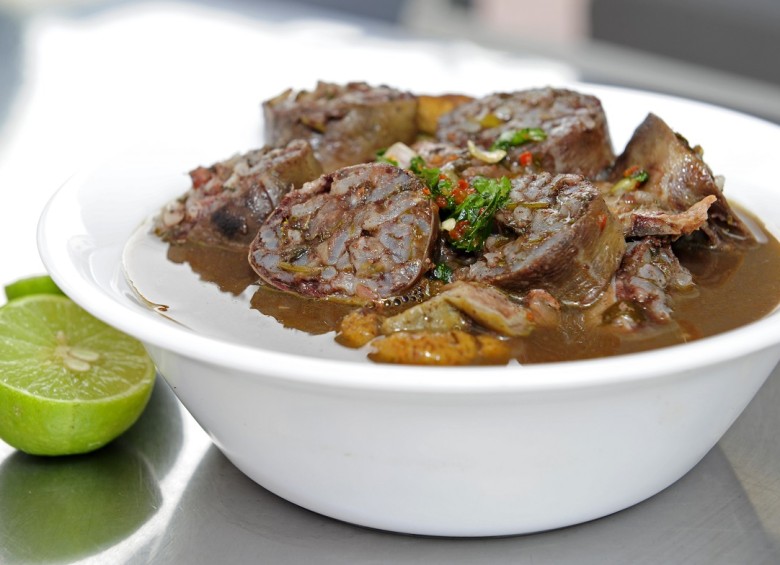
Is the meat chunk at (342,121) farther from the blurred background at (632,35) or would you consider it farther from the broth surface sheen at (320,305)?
the blurred background at (632,35)

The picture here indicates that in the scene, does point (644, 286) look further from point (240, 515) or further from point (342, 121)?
point (342, 121)

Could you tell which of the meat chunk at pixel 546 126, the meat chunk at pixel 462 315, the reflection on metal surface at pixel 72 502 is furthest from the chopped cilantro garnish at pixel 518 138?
the reflection on metal surface at pixel 72 502

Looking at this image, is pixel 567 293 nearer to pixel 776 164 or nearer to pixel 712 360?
pixel 712 360

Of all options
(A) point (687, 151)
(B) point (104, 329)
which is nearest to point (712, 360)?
(A) point (687, 151)

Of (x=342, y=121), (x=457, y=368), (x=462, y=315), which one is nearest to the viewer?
(x=457, y=368)

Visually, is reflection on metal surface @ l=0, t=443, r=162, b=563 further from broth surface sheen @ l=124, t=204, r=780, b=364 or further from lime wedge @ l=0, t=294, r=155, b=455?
broth surface sheen @ l=124, t=204, r=780, b=364


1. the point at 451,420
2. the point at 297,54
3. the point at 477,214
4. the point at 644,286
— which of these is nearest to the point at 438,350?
the point at 451,420
